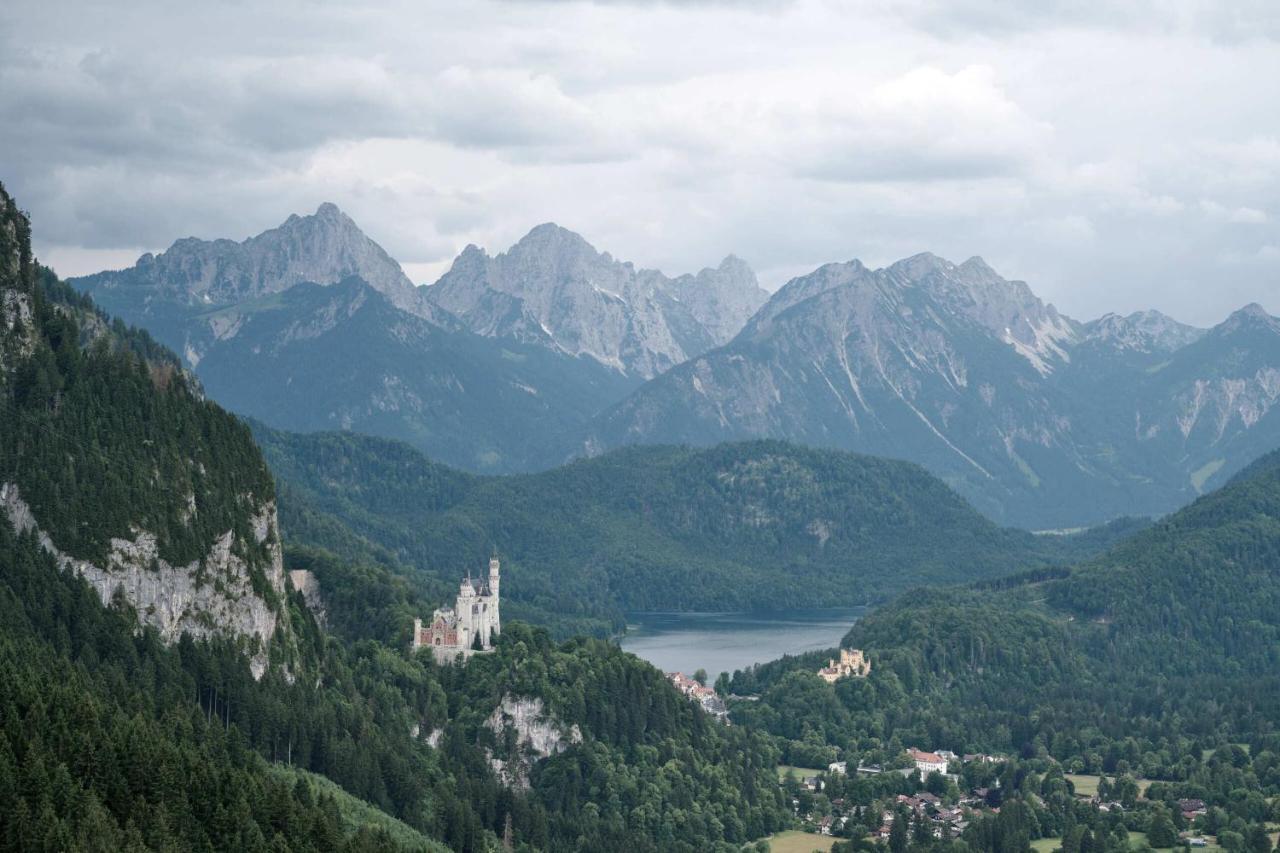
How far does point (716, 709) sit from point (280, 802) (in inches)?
3700

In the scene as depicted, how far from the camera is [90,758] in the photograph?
103 metres

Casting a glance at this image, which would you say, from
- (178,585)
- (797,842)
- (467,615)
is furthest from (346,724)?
(797,842)

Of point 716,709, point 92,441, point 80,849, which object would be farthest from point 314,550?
point 80,849

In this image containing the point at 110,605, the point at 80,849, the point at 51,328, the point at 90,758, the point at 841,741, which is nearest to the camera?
the point at 80,849

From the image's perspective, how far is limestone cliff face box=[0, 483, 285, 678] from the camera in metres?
136

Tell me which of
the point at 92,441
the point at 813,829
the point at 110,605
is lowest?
the point at 813,829

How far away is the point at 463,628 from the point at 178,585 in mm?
31149

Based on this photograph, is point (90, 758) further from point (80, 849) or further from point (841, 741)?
point (841, 741)

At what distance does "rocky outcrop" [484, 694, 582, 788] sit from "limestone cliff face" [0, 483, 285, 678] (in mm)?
18010

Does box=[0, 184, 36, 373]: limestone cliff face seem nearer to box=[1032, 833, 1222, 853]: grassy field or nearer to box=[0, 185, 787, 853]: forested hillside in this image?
box=[0, 185, 787, 853]: forested hillside

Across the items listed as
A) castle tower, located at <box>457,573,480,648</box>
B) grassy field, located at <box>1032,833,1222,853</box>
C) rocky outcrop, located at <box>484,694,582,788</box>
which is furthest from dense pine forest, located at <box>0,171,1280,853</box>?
castle tower, located at <box>457,573,480,648</box>

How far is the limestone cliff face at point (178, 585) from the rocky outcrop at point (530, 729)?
709 inches

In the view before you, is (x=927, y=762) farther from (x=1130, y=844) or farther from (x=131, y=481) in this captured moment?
(x=131, y=481)

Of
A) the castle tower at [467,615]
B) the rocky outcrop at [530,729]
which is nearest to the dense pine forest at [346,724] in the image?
the rocky outcrop at [530,729]
